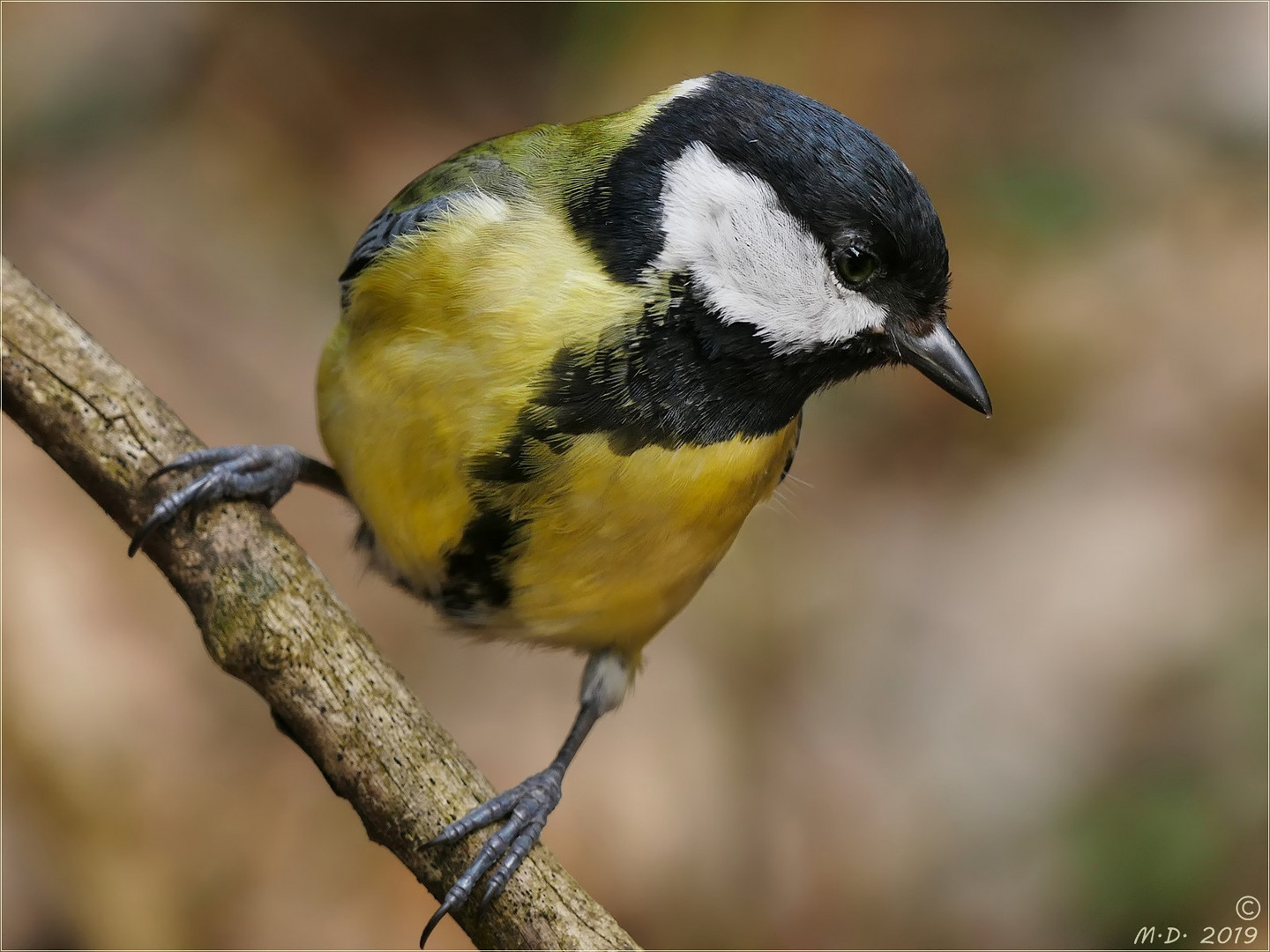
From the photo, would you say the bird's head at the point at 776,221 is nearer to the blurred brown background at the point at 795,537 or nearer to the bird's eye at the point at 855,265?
the bird's eye at the point at 855,265

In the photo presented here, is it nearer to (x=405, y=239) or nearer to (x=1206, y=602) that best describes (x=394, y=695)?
(x=405, y=239)

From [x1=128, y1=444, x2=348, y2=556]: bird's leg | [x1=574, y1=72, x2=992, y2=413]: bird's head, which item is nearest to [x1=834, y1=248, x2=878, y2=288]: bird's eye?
[x1=574, y1=72, x2=992, y2=413]: bird's head

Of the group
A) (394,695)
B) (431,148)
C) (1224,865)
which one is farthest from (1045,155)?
(394,695)

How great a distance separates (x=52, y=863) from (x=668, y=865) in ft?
3.69

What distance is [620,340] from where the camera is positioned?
1415 mm

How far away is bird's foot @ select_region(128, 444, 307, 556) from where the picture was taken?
1.52 metres

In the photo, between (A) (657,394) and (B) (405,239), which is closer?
(A) (657,394)

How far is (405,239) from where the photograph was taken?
5.20ft

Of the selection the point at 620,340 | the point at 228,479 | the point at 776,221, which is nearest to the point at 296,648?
the point at 228,479

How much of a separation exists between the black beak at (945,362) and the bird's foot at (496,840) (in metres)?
0.74

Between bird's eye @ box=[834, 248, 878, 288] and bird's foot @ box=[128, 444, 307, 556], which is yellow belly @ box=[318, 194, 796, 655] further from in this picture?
bird's eye @ box=[834, 248, 878, 288]

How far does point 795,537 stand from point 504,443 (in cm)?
179

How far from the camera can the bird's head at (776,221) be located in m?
1.41

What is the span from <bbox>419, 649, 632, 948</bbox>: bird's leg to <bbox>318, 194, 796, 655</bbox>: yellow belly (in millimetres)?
174
